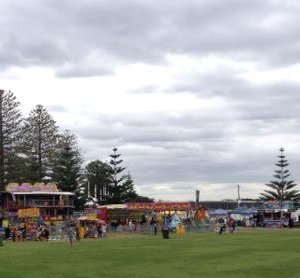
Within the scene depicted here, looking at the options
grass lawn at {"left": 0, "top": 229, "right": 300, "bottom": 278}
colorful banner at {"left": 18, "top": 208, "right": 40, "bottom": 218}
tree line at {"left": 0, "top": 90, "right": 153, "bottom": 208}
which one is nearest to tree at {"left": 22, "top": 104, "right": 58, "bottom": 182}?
tree line at {"left": 0, "top": 90, "right": 153, "bottom": 208}

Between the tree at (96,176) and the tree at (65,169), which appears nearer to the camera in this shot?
the tree at (65,169)

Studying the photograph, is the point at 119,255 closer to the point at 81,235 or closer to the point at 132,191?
the point at 81,235

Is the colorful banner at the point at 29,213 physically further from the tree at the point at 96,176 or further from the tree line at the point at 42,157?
the tree at the point at 96,176

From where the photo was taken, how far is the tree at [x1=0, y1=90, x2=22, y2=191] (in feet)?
303

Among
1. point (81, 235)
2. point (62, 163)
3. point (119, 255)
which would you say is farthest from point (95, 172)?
point (119, 255)

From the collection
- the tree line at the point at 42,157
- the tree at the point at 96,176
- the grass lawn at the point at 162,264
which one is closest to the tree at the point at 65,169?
the tree line at the point at 42,157

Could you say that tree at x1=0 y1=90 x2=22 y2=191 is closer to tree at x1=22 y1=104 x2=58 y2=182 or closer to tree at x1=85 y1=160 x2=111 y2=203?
tree at x1=22 y1=104 x2=58 y2=182

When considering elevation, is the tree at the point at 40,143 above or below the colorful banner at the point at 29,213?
above

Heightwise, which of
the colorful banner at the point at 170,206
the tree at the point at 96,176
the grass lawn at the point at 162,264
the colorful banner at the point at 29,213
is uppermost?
the tree at the point at 96,176

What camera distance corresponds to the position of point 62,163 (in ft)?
329

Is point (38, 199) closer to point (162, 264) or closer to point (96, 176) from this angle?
point (162, 264)

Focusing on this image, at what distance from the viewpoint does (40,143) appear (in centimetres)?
9981

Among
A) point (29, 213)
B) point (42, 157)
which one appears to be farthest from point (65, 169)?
point (29, 213)

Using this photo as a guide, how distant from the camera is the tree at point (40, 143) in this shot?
98.1m
